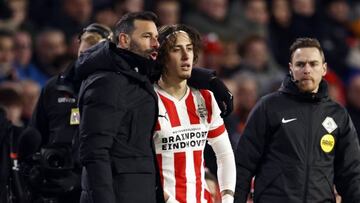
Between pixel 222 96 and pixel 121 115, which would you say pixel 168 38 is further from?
pixel 121 115

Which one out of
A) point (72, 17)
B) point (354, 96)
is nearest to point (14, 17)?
point (72, 17)

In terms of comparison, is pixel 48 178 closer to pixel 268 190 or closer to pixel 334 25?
pixel 268 190

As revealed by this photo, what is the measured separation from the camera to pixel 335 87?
1193 cm

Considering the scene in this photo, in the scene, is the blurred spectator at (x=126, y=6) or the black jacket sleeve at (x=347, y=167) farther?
the blurred spectator at (x=126, y=6)

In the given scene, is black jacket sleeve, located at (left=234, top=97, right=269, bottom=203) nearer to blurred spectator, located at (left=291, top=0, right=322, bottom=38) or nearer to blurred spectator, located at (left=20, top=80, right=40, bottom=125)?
blurred spectator, located at (left=20, top=80, right=40, bottom=125)

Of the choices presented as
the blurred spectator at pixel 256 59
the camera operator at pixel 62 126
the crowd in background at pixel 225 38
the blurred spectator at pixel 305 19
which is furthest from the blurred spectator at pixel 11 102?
the blurred spectator at pixel 305 19

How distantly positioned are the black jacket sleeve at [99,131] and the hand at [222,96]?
0.79 m

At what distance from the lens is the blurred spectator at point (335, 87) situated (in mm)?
11712

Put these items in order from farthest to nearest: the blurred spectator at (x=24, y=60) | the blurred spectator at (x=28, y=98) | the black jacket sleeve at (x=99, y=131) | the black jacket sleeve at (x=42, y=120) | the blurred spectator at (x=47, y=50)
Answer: the blurred spectator at (x=47, y=50), the blurred spectator at (x=24, y=60), the blurred spectator at (x=28, y=98), the black jacket sleeve at (x=42, y=120), the black jacket sleeve at (x=99, y=131)

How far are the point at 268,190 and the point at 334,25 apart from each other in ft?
22.2

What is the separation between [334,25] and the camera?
44.1ft

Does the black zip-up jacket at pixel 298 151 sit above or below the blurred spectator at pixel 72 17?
below

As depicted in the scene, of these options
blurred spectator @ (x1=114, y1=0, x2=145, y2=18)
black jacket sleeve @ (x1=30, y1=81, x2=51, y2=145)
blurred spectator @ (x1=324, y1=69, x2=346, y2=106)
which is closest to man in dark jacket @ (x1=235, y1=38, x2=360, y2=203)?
black jacket sleeve @ (x1=30, y1=81, x2=51, y2=145)

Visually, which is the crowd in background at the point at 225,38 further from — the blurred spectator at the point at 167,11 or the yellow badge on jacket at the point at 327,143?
the yellow badge on jacket at the point at 327,143
